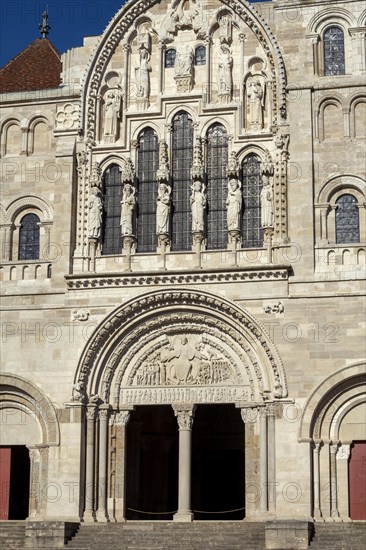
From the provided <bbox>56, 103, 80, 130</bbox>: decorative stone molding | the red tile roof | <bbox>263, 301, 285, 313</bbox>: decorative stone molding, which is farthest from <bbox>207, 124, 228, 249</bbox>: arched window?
the red tile roof

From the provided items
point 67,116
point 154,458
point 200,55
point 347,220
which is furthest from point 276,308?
point 67,116

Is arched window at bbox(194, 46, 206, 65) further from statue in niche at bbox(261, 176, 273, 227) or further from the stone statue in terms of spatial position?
statue in niche at bbox(261, 176, 273, 227)

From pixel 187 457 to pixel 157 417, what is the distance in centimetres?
474

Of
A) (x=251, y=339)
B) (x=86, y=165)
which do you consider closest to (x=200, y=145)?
(x=86, y=165)

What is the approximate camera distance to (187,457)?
97.7 ft

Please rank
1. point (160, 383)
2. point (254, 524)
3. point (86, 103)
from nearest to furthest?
point (254, 524) < point (160, 383) < point (86, 103)

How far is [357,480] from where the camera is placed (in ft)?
94.1

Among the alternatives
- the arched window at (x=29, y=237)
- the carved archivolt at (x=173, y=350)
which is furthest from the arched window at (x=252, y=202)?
the arched window at (x=29, y=237)

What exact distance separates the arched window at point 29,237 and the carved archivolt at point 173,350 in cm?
349

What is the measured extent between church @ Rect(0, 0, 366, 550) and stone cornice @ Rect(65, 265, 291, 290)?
0.18 ft

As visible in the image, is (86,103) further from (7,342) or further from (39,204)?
(7,342)

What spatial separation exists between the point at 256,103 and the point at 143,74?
3494 millimetres

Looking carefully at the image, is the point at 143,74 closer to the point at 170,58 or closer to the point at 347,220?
the point at 170,58

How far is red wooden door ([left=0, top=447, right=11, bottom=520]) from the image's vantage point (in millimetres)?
30812
